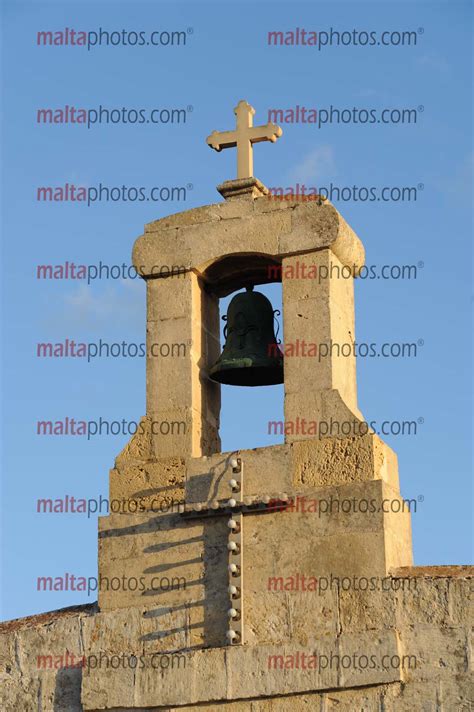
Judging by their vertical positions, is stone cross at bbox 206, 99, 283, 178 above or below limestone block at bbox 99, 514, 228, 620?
above

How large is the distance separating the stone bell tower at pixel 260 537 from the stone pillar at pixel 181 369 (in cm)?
2

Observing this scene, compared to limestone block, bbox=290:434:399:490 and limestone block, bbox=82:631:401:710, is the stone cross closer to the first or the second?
limestone block, bbox=290:434:399:490

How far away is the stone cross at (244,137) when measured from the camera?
1558 cm

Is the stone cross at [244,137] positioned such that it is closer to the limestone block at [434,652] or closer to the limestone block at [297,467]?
the limestone block at [297,467]

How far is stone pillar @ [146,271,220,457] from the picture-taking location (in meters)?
14.9

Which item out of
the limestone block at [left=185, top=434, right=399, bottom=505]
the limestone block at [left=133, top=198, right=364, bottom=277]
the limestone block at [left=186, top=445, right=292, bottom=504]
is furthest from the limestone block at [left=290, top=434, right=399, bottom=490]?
the limestone block at [left=133, top=198, right=364, bottom=277]

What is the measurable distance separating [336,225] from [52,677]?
4.72m

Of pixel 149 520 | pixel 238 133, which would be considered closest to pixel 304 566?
pixel 149 520

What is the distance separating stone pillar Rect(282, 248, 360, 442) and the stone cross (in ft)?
4.07

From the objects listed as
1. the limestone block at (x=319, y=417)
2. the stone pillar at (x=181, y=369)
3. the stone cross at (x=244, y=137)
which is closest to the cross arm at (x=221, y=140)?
the stone cross at (x=244, y=137)

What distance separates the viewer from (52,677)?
1452cm

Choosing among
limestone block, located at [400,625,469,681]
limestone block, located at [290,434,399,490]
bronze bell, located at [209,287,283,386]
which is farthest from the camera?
bronze bell, located at [209,287,283,386]

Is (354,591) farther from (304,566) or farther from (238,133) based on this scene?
(238,133)

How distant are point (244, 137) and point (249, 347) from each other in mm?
2059
